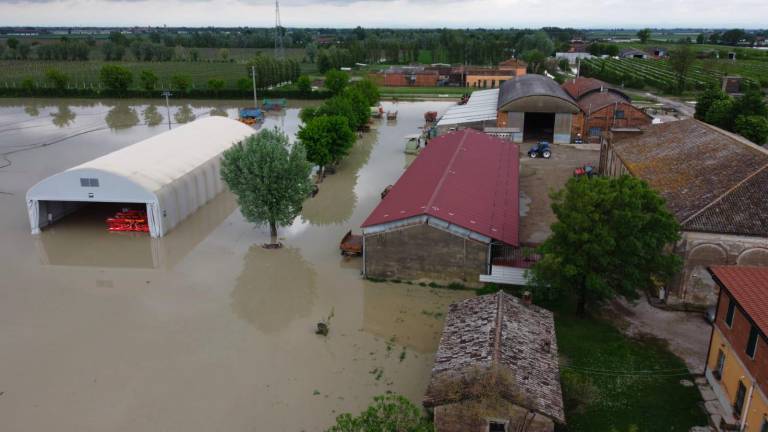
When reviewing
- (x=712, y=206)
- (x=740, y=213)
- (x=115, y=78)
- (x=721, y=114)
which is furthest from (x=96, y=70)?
(x=740, y=213)

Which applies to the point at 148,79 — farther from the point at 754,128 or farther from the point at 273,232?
the point at 754,128

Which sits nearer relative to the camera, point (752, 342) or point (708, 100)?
point (752, 342)

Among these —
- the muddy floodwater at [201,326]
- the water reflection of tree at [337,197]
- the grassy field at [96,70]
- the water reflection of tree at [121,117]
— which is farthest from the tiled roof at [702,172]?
the grassy field at [96,70]

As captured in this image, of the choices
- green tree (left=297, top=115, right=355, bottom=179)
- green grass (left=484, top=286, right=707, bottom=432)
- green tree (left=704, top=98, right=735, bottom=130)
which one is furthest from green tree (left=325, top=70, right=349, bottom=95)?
green grass (left=484, top=286, right=707, bottom=432)

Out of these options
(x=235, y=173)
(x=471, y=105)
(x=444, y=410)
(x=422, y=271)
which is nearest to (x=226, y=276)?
(x=235, y=173)

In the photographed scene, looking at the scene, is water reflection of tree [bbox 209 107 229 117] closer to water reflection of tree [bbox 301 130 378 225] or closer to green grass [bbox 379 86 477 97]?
green grass [bbox 379 86 477 97]

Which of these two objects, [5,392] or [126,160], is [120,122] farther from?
[5,392]
